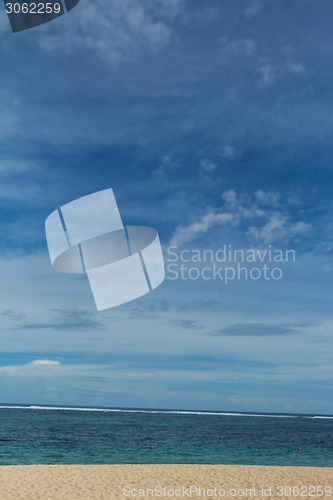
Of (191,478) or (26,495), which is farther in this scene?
(191,478)

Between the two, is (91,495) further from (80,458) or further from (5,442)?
(5,442)

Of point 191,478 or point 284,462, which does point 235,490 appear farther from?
point 284,462

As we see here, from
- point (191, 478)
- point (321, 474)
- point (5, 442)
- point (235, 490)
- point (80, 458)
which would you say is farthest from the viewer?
point (5, 442)

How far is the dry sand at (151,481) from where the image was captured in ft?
55.1

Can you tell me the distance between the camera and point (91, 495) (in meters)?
16.6

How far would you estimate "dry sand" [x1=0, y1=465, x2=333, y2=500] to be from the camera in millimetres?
16797

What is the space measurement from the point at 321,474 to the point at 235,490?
7.76 metres

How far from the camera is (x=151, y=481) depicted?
19.5 m

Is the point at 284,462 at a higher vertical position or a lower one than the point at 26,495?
lower

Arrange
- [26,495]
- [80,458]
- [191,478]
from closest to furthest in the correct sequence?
1. [26,495]
2. [191,478]
3. [80,458]

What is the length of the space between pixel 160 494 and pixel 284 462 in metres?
17.1

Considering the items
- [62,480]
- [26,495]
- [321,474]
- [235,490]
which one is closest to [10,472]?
[62,480]

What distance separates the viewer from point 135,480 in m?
19.7

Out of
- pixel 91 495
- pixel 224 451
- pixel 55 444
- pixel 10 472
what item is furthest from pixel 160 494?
pixel 55 444
